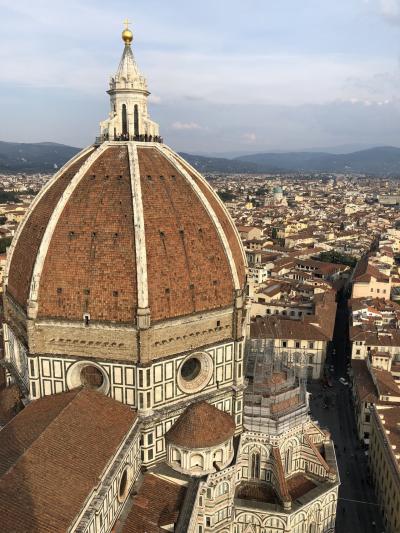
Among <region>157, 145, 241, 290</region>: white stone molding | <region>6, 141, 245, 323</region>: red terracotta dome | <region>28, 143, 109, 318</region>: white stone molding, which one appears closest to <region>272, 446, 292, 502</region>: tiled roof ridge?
<region>6, 141, 245, 323</region>: red terracotta dome

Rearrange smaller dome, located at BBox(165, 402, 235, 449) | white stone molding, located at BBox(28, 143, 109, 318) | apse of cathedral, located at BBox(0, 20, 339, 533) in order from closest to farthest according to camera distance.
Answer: apse of cathedral, located at BBox(0, 20, 339, 533), white stone molding, located at BBox(28, 143, 109, 318), smaller dome, located at BBox(165, 402, 235, 449)

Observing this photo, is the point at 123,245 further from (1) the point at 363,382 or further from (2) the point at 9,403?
(1) the point at 363,382

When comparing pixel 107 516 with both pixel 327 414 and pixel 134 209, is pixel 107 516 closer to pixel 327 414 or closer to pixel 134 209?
pixel 134 209

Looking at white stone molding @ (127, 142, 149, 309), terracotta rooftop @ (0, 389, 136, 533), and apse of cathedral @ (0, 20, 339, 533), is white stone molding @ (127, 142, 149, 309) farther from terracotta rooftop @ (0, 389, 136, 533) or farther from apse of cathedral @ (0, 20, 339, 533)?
terracotta rooftop @ (0, 389, 136, 533)

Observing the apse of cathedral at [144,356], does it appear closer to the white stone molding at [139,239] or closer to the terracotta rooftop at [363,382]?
the white stone molding at [139,239]

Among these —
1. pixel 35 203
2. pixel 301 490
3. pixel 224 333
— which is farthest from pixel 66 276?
pixel 301 490

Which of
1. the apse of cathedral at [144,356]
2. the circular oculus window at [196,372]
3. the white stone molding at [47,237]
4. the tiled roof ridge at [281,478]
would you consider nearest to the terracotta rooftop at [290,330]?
the apse of cathedral at [144,356]
